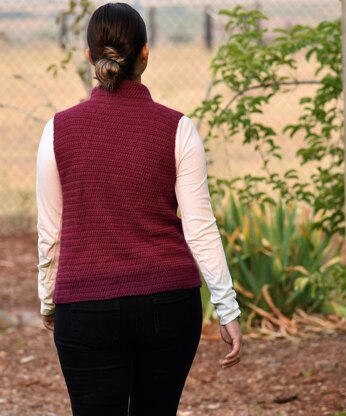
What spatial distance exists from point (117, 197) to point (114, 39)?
407mm

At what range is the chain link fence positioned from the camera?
8047 mm

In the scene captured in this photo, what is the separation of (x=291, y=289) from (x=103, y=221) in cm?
399

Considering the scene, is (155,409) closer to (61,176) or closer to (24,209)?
(61,176)

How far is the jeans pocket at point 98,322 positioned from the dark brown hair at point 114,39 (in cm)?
56

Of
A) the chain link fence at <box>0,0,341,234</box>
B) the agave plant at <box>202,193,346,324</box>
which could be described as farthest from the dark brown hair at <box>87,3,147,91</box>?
the chain link fence at <box>0,0,341,234</box>

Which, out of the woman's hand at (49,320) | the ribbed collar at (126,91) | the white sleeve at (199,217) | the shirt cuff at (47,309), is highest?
the ribbed collar at (126,91)

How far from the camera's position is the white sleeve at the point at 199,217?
2.77 metres

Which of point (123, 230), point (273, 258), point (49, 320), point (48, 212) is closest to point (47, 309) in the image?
point (49, 320)

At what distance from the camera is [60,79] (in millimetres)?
20859

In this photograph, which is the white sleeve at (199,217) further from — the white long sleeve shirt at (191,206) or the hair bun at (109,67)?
the hair bun at (109,67)

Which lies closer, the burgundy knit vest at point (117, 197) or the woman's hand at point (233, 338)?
the burgundy knit vest at point (117, 197)

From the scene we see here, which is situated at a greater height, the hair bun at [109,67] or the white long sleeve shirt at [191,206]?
the hair bun at [109,67]

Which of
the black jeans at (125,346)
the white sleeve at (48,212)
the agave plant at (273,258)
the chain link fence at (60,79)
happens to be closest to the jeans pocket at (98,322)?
the black jeans at (125,346)

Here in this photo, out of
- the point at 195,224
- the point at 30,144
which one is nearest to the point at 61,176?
the point at 195,224
